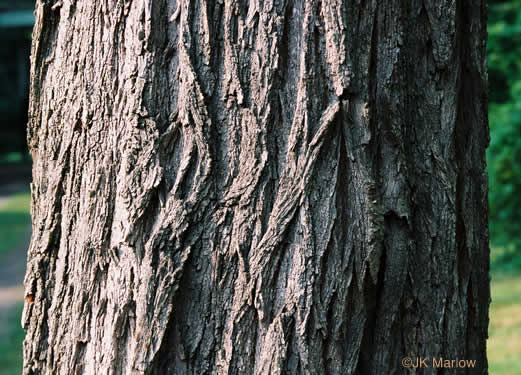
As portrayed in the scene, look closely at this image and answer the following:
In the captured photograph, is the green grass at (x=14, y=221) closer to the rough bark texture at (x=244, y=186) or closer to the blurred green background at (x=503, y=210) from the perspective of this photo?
the blurred green background at (x=503, y=210)

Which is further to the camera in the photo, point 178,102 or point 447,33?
point 447,33

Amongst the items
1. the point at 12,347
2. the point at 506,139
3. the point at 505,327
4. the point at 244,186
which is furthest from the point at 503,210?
the point at 244,186

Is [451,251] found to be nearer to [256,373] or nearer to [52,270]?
[256,373]

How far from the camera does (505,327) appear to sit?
668 cm

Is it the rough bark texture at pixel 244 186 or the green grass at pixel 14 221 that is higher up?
the green grass at pixel 14 221

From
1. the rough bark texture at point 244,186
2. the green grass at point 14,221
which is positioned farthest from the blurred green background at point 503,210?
the rough bark texture at point 244,186

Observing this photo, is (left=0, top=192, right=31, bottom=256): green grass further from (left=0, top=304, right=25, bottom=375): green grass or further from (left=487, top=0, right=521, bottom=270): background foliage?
(left=487, top=0, right=521, bottom=270): background foliage

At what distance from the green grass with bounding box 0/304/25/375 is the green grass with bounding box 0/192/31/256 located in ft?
10.7

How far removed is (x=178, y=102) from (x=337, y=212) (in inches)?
20.4

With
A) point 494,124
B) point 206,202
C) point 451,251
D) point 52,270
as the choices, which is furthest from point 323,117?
point 494,124

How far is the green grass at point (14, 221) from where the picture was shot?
1147cm

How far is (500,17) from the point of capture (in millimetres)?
8641

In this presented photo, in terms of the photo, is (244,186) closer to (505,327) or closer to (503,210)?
(505,327)

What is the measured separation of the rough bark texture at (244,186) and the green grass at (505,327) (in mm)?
4168
